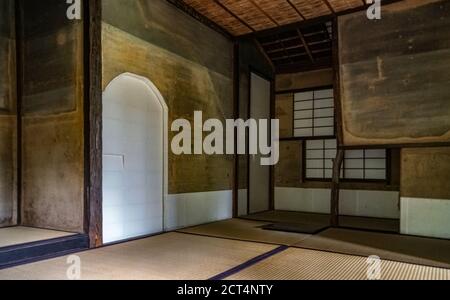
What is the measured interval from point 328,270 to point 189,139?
3048mm

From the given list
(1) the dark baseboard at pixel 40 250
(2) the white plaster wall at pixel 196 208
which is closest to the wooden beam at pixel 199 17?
(2) the white plaster wall at pixel 196 208

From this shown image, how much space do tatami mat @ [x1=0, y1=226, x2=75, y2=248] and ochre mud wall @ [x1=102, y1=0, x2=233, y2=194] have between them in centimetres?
171

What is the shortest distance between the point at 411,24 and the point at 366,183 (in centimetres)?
326

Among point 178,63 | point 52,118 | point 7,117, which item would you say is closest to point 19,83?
point 7,117

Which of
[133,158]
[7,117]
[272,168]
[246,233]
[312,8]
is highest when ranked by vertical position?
[312,8]

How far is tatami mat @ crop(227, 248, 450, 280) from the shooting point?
114 inches

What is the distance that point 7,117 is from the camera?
4.43m

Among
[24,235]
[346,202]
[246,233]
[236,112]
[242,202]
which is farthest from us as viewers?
[346,202]

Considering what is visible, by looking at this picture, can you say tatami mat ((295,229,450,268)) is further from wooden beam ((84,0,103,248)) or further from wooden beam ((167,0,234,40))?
wooden beam ((167,0,234,40))

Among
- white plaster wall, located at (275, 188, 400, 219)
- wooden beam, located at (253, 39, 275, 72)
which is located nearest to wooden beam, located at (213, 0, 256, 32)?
wooden beam, located at (253, 39, 275, 72)

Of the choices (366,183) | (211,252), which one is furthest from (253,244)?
(366,183)

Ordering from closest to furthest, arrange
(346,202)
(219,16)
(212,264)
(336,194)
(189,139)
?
(212,264), (189,139), (336,194), (219,16), (346,202)

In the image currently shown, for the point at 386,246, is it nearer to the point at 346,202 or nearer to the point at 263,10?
the point at 346,202
